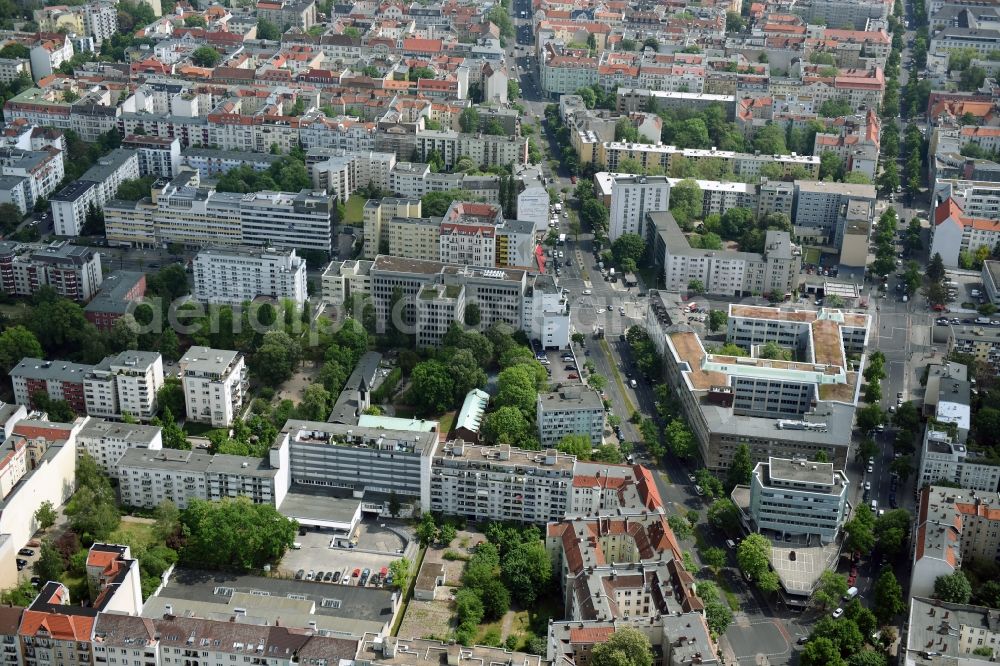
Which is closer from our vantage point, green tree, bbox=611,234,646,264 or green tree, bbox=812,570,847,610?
green tree, bbox=812,570,847,610

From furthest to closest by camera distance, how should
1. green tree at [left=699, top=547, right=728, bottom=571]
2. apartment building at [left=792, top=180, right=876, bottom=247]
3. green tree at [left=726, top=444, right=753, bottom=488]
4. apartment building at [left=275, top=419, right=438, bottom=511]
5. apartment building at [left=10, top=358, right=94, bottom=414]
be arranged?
apartment building at [left=792, top=180, right=876, bottom=247]
apartment building at [left=10, top=358, right=94, bottom=414]
green tree at [left=726, top=444, right=753, bottom=488]
apartment building at [left=275, top=419, right=438, bottom=511]
green tree at [left=699, top=547, right=728, bottom=571]

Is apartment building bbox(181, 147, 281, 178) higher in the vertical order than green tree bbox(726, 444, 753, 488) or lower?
higher

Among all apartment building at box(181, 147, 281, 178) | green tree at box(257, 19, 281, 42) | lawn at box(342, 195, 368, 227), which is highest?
green tree at box(257, 19, 281, 42)

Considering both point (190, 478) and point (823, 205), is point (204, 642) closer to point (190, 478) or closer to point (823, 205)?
point (190, 478)

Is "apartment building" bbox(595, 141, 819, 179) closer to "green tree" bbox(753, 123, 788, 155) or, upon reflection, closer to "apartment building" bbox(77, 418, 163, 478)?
"green tree" bbox(753, 123, 788, 155)

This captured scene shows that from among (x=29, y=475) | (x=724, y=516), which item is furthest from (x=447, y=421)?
(x=29, y=475)

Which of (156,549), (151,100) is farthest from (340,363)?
(151,100)

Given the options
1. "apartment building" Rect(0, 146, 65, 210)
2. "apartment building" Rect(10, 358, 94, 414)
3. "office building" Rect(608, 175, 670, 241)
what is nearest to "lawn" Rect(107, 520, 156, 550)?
"apartment building" Rect(10, 358, 94, 414)
